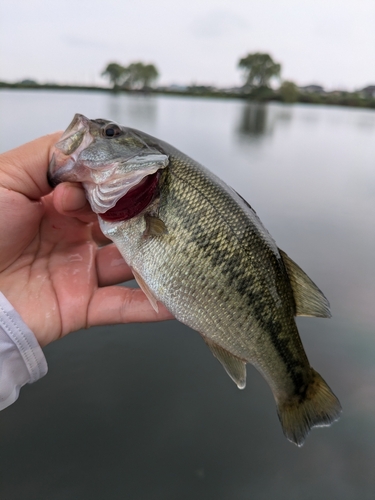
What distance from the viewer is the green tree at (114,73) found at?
7300cm

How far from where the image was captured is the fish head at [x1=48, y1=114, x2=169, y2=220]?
1927 millimetres

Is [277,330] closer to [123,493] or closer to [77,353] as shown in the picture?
[123,493]

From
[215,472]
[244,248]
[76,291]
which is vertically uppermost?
[244,248]

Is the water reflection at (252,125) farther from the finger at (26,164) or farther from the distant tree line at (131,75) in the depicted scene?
the distant tree line at (131,75)

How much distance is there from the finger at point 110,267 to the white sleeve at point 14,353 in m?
0.69

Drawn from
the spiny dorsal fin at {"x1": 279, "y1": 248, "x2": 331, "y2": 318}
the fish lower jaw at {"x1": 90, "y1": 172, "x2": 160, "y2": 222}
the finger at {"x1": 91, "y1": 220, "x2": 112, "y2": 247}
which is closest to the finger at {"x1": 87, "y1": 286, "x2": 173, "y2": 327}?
the finger at {"x1": 91, "y1": 220, "x2": 112, "y2": 247}

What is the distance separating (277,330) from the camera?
192cm

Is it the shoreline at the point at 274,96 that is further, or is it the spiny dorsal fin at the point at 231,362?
the shoreline at the point at 274,96

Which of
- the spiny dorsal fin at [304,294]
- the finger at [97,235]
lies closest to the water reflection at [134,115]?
the finger at [97,235]

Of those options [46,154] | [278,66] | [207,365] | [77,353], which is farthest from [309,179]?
[278,66]

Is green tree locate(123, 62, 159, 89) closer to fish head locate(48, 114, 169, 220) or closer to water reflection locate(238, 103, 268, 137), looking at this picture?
water reflection locate(238, 103, 268, 137)

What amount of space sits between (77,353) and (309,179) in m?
8.83

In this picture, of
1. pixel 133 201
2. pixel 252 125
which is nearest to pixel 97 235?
pixel 133 201

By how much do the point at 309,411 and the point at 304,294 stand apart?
672 millimetres
